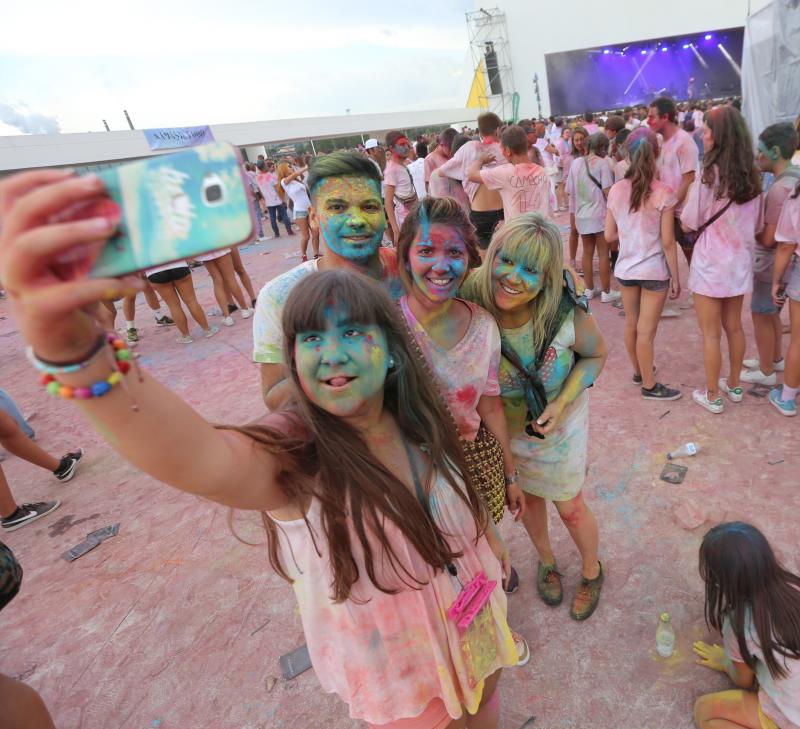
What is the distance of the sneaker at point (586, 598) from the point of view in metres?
2.15

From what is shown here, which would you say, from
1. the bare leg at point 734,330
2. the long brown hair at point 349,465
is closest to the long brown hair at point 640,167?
the bare leg at point 734,330

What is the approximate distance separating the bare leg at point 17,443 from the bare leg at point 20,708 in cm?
258

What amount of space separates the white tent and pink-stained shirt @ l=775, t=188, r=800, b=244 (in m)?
5.98

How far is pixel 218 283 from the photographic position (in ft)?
21.3

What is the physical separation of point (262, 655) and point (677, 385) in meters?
3.56

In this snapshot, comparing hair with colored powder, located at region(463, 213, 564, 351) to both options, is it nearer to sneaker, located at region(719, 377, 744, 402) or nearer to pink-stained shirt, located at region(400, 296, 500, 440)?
pink-stained shirt, located at region(400, 296, 500, 440)

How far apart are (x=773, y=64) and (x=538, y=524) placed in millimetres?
9519

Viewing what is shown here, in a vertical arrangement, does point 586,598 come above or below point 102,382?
below

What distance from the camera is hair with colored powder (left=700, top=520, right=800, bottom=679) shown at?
1466mm

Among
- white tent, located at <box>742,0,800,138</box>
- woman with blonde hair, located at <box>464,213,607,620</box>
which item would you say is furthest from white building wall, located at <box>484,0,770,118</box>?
woman with blonde hair, located at <box>464,213,607,620</box>

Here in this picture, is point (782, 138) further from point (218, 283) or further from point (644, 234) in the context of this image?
point (218, 283)

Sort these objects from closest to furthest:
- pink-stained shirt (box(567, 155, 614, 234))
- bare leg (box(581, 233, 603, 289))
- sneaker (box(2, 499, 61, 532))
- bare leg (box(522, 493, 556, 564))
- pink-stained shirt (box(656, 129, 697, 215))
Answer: bare leg (box(522, 493, 556, 564)) < sneaker (box(2, 499, 61, 532)) < pink-stained shirt (box(656, 129, 697, 215)) < pink-stained shirt (box(567, 155, 614, 234)) < bare leg (box(581, 233, 603, 289))

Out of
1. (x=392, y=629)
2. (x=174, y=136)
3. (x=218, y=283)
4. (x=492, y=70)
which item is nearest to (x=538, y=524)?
(x=392, y=629)

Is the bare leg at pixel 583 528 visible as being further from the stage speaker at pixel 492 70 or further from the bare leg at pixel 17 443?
the stage speaker at pixel 492 70
